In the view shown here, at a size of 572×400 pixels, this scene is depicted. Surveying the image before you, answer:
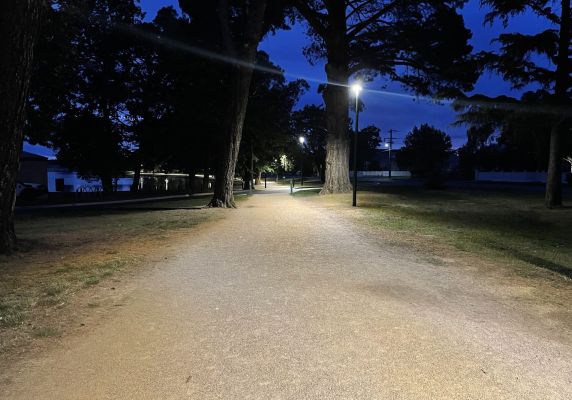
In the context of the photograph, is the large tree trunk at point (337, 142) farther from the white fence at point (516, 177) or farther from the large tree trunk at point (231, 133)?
the white fence at point (516, 177)

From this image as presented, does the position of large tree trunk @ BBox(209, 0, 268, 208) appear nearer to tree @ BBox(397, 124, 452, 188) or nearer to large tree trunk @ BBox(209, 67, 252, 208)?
large tree trunk @ BBox(209, 67, 252, 208)

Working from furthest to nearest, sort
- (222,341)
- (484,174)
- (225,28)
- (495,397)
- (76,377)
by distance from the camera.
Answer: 1. (484,174)
2. (225,28)
3. (222,341)
4. (76,377)
5. (495,397)

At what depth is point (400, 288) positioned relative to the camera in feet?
19.9

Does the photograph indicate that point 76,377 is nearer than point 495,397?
No

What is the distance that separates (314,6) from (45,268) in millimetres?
25601

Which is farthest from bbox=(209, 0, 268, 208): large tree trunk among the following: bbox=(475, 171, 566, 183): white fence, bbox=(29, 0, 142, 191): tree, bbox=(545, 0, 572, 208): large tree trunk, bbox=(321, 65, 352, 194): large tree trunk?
bbox=(475, 171, 566, 183): white fence

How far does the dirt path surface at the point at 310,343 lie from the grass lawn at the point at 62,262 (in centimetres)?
66

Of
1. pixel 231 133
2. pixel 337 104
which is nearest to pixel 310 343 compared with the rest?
pixel 231 133

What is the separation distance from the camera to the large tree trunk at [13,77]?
24.1ft

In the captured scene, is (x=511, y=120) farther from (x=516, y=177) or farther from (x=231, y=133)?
(x=516, y=177)

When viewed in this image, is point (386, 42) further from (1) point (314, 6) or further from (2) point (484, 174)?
(2) point (484, 174)

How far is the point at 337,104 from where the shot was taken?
27.3m

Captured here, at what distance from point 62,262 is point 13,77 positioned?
351 centimetres

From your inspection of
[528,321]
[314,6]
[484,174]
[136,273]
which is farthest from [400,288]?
[484,174]
